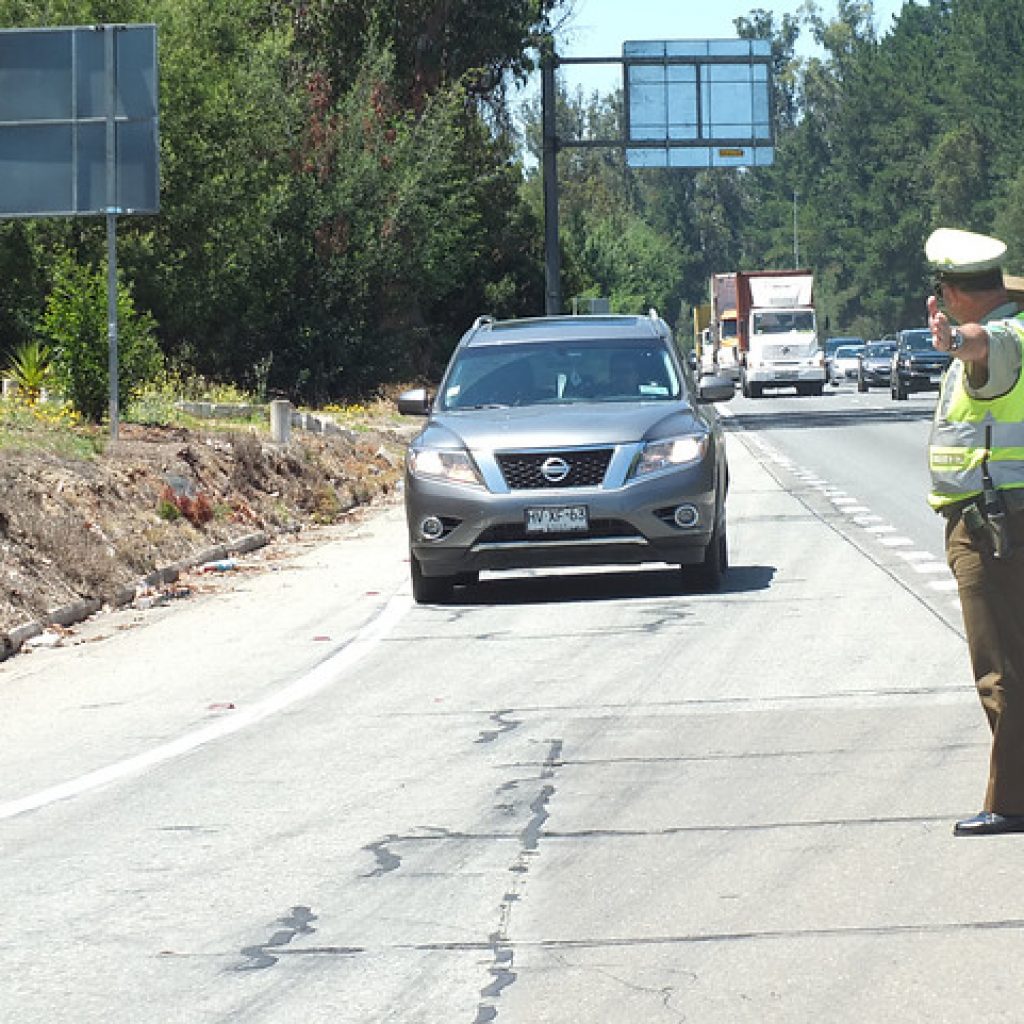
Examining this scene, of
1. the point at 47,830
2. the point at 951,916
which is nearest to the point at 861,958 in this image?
the point at 951,916

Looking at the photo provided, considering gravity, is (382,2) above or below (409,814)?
above

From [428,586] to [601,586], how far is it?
1.38 meters

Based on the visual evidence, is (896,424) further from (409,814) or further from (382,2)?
(409,814)

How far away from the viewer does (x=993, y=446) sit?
310 inches

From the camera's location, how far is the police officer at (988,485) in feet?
25.3

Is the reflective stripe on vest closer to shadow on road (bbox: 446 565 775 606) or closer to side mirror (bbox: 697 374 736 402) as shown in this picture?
shadow on road (bbox: 446 565 775 606)

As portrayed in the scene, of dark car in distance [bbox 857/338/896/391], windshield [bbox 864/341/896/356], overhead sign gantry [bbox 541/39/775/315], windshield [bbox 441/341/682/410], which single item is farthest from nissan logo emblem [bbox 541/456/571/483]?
windshield [bbox 864/341/896/356]

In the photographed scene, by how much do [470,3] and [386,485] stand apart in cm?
2729

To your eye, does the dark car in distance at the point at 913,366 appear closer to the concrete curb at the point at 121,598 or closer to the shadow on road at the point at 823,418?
the shadow on road at the point at 823,418

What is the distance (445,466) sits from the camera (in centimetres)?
1647

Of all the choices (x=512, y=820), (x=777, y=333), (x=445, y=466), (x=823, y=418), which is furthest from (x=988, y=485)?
(x=777, y=333)

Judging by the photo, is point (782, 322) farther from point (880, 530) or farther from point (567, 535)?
point (567, 535)

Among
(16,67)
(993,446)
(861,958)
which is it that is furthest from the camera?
(16,67)

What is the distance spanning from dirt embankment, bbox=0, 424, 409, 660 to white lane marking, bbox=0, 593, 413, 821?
217cm
